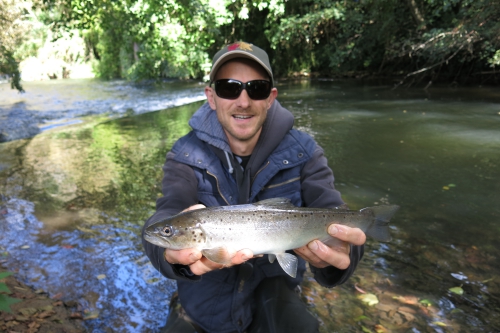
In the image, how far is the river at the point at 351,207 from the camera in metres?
3.46

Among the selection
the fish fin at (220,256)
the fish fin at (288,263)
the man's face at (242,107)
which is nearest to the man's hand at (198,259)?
the fish fin at (220,256)

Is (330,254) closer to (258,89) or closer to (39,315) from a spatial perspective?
(258,89)

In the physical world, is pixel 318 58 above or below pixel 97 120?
above

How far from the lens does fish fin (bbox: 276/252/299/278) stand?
7.96ft

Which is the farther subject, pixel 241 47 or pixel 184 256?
pixel 241 47

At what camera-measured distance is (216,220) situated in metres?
2.26

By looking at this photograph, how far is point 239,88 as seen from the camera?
2.79 m

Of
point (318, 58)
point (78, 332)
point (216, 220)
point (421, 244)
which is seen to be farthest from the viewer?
point (318, 58)

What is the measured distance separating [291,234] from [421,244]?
8.67 feet

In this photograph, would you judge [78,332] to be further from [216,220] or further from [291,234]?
[291,234]

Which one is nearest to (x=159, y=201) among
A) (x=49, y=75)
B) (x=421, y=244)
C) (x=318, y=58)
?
(x=421, y=244)

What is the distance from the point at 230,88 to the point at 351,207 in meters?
3.12

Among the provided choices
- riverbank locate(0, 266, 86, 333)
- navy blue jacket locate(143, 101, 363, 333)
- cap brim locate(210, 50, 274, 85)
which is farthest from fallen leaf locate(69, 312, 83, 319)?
cap brim locate(210, 50, 274, 85)

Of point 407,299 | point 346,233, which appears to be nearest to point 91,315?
point 346,233
